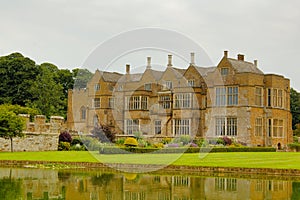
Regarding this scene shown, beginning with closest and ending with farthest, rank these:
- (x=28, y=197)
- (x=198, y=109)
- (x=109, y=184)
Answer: (x=28, y=197)
(x=109, y=184)
(x=198, y=109)

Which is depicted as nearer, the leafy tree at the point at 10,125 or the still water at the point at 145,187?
the still water at the point at 145,187

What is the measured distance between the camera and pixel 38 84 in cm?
6222

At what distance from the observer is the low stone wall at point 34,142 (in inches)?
1410

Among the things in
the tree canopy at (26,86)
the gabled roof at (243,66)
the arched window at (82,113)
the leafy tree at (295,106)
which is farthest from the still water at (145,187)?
the leafy tree at (295,106)

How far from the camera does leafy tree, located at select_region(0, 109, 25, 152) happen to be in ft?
111

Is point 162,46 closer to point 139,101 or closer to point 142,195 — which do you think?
point 142,195

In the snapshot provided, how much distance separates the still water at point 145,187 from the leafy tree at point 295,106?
54.1 meters

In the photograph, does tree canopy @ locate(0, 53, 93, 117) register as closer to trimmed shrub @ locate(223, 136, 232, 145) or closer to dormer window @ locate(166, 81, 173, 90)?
dormer window @ locate(166, 81, 173, 90)

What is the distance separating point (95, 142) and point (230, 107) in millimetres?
13101

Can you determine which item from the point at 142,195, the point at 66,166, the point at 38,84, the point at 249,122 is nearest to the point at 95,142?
the point at 66,166

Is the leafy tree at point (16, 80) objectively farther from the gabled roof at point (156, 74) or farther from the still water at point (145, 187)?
the still water at point (145, 187)

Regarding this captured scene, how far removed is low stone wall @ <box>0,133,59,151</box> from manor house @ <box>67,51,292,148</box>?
1169 cm

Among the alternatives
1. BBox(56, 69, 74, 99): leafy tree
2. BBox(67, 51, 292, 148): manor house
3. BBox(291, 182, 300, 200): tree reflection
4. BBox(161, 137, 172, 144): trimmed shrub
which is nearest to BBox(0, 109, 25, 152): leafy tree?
BBox(161, 137, 172, 144): trimmed shrub

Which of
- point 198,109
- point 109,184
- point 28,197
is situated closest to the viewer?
point 28,197
